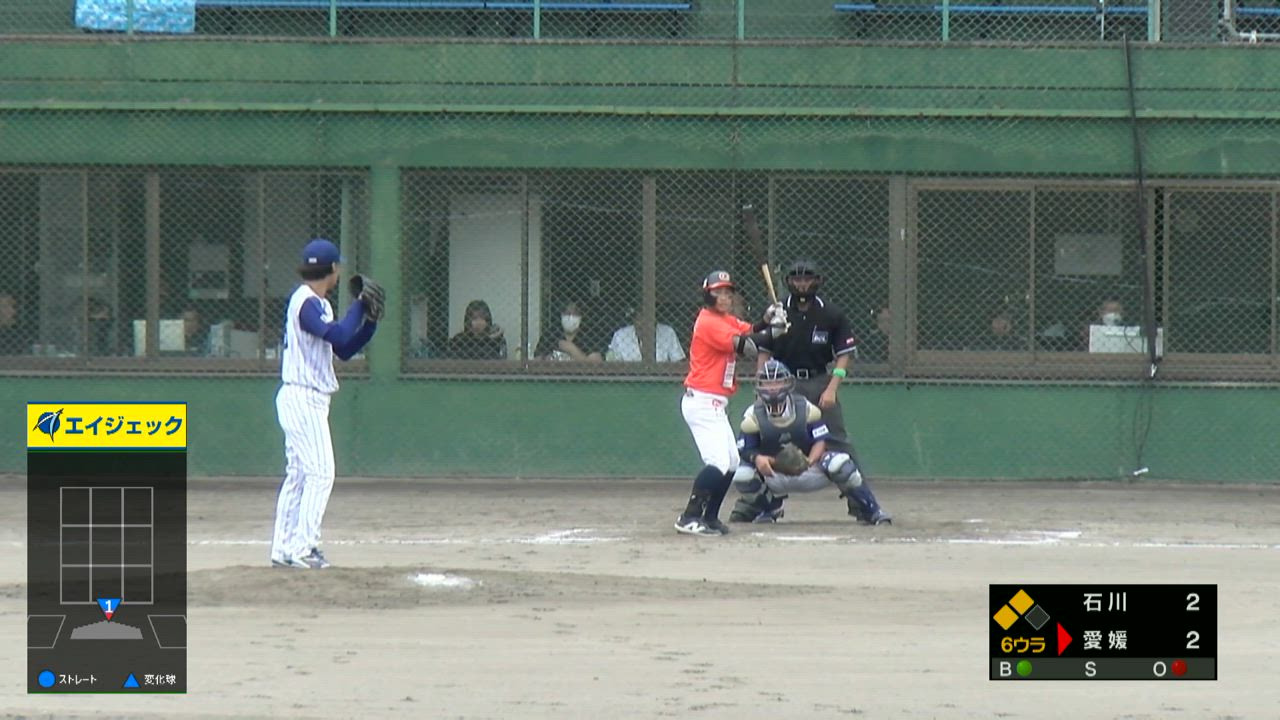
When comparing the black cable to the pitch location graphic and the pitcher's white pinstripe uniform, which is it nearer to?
the pitch location graphic

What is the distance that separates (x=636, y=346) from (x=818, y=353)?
152 inches

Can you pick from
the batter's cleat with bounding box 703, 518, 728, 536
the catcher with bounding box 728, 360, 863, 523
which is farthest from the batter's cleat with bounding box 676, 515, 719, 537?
the catcher with bounding box 728, 360, 863, 523

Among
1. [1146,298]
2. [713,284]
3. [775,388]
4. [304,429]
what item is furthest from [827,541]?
[1146,298]

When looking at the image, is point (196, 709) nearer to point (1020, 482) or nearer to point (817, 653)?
point (817, 653)

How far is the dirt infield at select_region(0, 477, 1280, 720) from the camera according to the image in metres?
8.41

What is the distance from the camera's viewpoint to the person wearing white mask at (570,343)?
18.4 m

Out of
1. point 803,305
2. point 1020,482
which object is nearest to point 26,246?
point 803,305

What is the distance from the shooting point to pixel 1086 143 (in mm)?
18203

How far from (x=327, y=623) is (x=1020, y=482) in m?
9.36

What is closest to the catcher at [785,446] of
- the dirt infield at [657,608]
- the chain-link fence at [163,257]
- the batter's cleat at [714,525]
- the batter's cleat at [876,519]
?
the batter's cleat at [876,519]

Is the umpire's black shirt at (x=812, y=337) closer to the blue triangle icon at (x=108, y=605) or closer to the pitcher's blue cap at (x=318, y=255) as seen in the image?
the pitcher's blue cap at (x=318, y=255)

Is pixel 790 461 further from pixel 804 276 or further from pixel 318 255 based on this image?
pixel 318 255

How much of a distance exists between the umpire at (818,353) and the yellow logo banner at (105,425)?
620cm

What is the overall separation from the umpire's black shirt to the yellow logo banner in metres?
6.18
